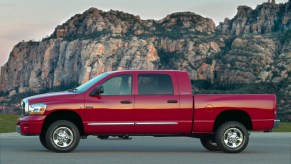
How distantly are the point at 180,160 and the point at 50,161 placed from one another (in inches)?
101

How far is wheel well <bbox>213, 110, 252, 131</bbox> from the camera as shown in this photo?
610 inches

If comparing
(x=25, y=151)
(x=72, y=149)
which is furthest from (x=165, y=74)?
(x=25, y=151)

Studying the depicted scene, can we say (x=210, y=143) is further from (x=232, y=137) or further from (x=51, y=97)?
(x=51, y=97)

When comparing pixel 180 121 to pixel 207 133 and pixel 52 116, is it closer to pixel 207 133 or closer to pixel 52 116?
pixel 207 133

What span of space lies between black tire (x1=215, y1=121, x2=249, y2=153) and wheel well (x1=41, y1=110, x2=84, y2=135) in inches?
126

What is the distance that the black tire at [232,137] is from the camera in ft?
49.6

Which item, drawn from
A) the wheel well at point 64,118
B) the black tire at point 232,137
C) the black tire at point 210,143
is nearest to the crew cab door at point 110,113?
the wheel well at point 64,118

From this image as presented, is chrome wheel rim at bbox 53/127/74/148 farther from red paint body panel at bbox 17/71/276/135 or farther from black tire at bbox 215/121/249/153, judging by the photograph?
black tire at bbox 215/121/249/153

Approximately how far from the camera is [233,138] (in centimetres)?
1525

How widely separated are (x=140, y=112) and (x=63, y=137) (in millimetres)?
1832

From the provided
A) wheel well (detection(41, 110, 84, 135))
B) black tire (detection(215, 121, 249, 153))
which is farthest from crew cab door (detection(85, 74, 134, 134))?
black tire (detection(215, 121, 249, 153))

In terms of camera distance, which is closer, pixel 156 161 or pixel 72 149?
pixel 156 161

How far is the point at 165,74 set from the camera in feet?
50.4

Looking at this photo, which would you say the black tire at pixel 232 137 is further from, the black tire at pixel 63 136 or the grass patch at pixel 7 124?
the grass patch at pixel 7 124
